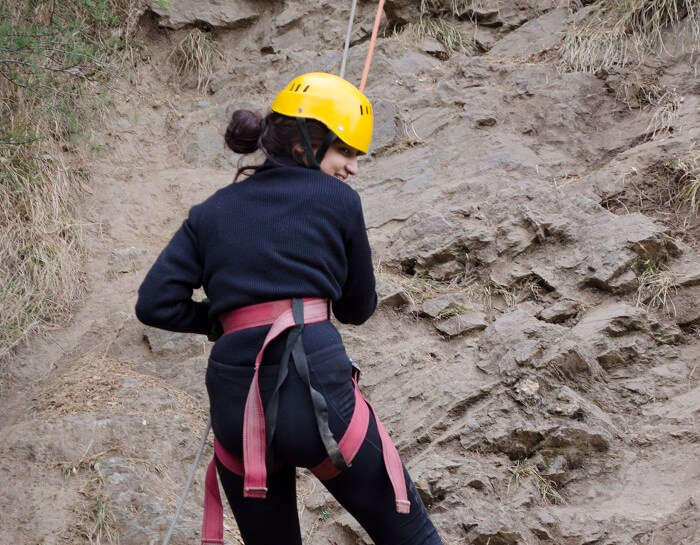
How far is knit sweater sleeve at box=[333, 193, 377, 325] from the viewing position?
2.60 meters

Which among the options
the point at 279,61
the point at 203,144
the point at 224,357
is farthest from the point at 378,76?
the point at 224,357

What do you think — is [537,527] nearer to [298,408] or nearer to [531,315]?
[531,315]

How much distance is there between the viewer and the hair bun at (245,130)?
2680mm

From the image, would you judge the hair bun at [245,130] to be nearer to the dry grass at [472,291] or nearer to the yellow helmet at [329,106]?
the yellow helmet at [329,106]

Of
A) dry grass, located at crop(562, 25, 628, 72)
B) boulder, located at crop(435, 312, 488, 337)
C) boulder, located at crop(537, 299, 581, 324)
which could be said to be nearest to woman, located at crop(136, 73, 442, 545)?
boulder, located at crop(435, 312, 488, 337)

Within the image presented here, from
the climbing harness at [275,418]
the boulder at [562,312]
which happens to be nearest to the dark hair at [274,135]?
the climbing harness at [275,418]

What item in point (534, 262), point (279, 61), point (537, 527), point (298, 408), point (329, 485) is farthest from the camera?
point (279, 61)

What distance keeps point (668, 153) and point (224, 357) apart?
12.6 feet

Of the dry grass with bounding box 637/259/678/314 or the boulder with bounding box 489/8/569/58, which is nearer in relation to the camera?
the dry grass with bounding box 637/259/678/314

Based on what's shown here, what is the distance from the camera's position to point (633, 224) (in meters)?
4.98

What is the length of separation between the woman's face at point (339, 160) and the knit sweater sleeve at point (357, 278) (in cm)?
17

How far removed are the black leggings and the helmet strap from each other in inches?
19.4

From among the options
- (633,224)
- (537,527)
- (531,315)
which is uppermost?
(633,224)

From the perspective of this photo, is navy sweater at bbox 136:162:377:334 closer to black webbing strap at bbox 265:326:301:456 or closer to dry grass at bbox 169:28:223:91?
black webbing strap at bbox 265:326:301:456
